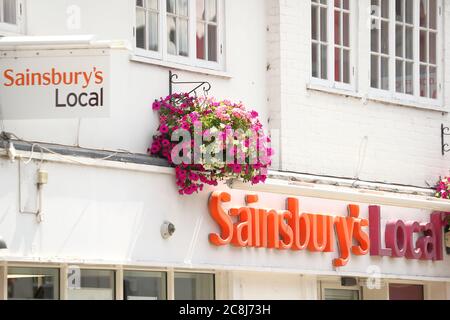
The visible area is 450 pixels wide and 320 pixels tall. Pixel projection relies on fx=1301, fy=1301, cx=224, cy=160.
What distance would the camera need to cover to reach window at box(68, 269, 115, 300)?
14984 mm

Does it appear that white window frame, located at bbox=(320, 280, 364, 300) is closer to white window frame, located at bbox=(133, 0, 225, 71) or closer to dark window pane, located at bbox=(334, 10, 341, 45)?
dark window pane, located at bbox=(334, 10, 341, 45)

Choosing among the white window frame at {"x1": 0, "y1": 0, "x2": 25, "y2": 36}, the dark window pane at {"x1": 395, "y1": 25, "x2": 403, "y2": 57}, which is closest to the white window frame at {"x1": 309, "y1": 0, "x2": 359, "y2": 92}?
the dark window pane at {"x1": 395, "y1": 25, "x2": 403, "y2": 57}

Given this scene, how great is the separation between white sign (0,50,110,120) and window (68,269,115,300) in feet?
6.73

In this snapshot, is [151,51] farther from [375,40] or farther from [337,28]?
[375,40]

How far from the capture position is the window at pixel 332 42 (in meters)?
18.2

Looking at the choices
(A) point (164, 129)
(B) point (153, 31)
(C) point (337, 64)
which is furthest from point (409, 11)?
(A) point (164, 129)

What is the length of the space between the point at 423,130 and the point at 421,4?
197cm

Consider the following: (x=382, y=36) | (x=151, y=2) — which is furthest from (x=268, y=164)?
(x=382, y=36)

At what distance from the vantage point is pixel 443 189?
19234 mm

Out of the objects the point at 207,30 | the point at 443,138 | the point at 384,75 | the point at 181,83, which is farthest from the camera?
the point at 443,138

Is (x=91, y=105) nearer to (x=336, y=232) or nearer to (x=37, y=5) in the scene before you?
(x=37, y=5)

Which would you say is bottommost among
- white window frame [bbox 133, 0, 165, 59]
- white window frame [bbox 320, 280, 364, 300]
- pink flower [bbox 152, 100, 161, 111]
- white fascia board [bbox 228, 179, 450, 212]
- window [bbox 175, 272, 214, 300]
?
white window frame [bbox 320, 280, 364, 300]

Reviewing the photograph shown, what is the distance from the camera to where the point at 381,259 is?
1830cm

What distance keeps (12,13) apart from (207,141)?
2.73 meters
